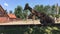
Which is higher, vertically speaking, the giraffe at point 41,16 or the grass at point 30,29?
the giraffe at point 41,16

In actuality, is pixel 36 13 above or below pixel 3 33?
above

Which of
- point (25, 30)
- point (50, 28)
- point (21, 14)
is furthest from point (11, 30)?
point (21, 14)

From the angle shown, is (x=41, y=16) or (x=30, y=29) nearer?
(x=30, y=29)

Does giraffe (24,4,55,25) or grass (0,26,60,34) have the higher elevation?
giraffe (24,4,55,25)

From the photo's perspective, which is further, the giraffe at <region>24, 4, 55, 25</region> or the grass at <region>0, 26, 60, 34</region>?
the giraffe at <region>24, 4, 55, 25</region>

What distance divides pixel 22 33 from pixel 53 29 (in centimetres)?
132

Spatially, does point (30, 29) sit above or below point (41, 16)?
below

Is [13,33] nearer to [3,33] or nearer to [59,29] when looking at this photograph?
[3,33]

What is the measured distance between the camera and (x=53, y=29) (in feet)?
28.3

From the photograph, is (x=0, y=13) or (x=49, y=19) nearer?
(x=49, y=19)

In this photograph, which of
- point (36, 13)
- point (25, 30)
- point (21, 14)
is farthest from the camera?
point (21, 14)

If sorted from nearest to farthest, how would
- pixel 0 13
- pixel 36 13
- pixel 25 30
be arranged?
1. pixel 25 30
2. pixel 36 13
3. pixel 0 13

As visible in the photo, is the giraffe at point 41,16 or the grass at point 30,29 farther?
the giraffe at point 41,16

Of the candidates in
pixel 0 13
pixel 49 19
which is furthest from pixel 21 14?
pixel 49 19
